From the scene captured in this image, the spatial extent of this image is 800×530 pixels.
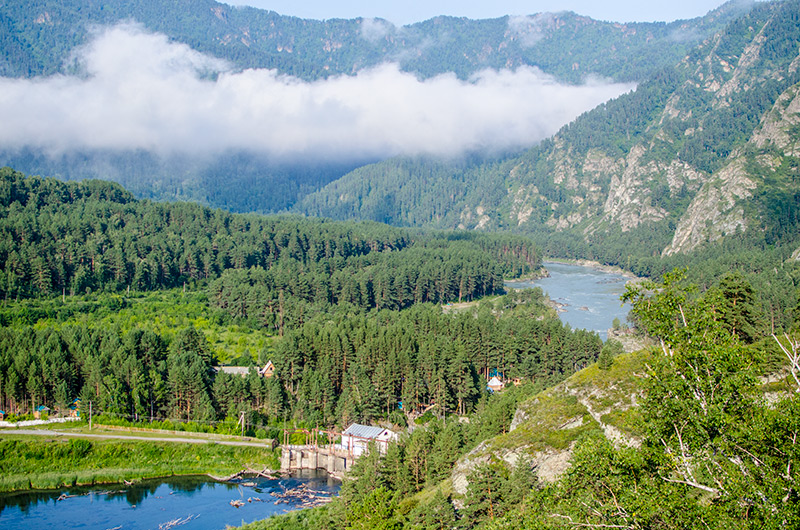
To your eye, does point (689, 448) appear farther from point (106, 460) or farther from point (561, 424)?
point (106, 460)

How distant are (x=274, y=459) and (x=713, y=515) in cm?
5766

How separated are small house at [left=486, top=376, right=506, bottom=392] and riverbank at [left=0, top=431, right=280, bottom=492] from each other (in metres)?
29.9

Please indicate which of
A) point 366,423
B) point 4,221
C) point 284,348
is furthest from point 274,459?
point 4,221

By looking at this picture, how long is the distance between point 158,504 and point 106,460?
34.7ft

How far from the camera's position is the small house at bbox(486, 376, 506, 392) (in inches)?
3329

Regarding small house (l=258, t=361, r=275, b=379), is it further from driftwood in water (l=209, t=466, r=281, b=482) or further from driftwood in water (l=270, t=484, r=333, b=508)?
driftwood in water (l=270, t=484, r=333, b=508)

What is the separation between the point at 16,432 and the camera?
229 feet

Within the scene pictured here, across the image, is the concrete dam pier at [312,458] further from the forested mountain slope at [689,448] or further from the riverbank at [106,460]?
the forested mountain slope at [689,448]

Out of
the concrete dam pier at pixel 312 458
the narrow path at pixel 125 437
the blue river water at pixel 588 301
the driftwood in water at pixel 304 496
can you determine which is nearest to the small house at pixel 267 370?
the narrow path at pixel 125 437

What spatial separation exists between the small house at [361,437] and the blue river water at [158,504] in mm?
3827

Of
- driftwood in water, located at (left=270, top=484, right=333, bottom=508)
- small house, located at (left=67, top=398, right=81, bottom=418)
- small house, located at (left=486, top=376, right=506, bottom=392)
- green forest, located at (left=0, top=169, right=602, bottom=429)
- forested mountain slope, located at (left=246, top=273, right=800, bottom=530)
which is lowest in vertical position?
driftwood in water, located at (left=270, top=484, right=333, bottom=508)

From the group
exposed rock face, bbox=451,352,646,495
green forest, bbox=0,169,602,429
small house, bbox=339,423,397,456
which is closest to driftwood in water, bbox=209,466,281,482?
small house, bbox=339,423,397,456

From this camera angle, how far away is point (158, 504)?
60156 mm

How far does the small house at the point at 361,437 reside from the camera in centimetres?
6650
